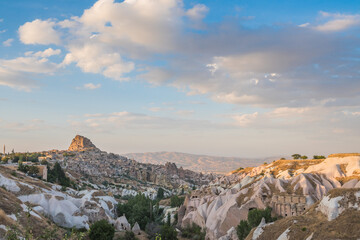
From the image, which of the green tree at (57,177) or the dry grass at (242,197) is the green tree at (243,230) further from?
the green tree at (57,177)

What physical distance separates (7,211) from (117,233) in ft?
72.9

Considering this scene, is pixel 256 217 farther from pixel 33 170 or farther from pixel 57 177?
pixel 57 177

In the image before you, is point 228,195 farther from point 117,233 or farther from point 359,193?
point 359,193

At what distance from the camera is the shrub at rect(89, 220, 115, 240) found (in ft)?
135

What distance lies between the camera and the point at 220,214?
168ft

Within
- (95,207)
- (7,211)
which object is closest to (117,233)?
(95,207)

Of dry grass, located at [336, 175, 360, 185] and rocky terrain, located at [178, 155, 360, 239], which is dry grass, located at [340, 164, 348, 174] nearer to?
rocky terrain, located at [178, 155, 360, 239]

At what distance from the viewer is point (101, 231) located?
41.5 meters

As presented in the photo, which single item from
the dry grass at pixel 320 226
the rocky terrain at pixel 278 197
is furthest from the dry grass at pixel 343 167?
the dry grass at pixel 320 226

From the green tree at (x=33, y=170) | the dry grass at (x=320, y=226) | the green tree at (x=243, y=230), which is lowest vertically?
the green tree at (x=243, y=230)

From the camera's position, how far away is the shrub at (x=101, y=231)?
41.0 metres

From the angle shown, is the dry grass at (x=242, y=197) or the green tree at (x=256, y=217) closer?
the green tree at (x=256, y=217)

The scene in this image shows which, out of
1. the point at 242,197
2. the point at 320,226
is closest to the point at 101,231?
the point at 242,197

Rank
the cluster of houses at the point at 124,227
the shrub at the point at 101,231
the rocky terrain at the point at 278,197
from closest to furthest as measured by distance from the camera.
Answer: the shrub at the point at 101,231 < the rocky terrain at the point at 278,197 < the cluster of houses at the point at 124,227
